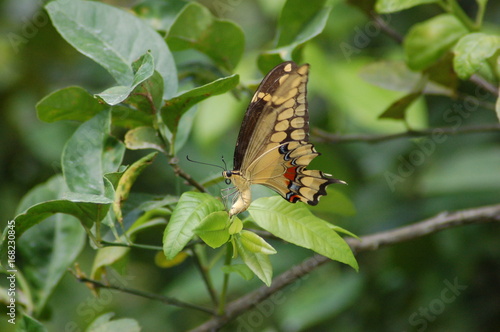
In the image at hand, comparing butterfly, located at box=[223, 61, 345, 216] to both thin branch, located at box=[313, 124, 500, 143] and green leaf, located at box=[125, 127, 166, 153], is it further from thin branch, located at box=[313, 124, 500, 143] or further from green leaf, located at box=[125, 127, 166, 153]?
thin branch, located at box=[313, 124, 500, 143]

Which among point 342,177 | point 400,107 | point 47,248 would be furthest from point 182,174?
point 342,177

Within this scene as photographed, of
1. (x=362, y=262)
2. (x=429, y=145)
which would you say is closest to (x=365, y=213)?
(x=362, y=262)

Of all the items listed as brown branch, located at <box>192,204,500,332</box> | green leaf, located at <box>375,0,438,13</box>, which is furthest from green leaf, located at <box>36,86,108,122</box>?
green leaf, located at <box>375,0,438,13</box>

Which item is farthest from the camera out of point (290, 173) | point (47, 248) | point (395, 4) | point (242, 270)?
point (47, 248)

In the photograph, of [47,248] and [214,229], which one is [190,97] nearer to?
[214,229]

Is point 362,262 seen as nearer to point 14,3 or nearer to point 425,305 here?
point 425,305
